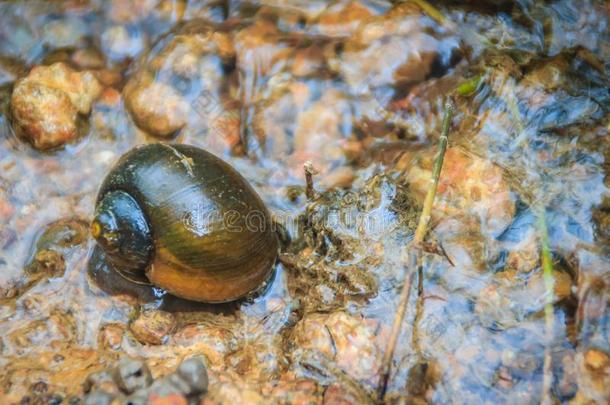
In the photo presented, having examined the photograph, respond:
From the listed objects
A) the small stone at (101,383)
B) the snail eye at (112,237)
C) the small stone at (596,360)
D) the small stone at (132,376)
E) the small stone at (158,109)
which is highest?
the small stone at (158,109)

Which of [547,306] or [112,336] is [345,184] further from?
[112,336]

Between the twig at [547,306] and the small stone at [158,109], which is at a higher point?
the small stone at [158,109]

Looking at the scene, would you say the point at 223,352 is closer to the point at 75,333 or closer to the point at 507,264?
the point at 75,333

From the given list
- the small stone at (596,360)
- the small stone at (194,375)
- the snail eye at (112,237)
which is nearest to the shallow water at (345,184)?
the small stone at (596,360)

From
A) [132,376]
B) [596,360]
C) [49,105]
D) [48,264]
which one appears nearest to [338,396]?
[132,376]

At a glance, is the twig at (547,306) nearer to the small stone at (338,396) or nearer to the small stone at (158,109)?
the small stone at (338,396)

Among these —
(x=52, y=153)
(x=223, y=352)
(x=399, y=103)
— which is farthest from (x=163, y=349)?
(x=399, y=103)
